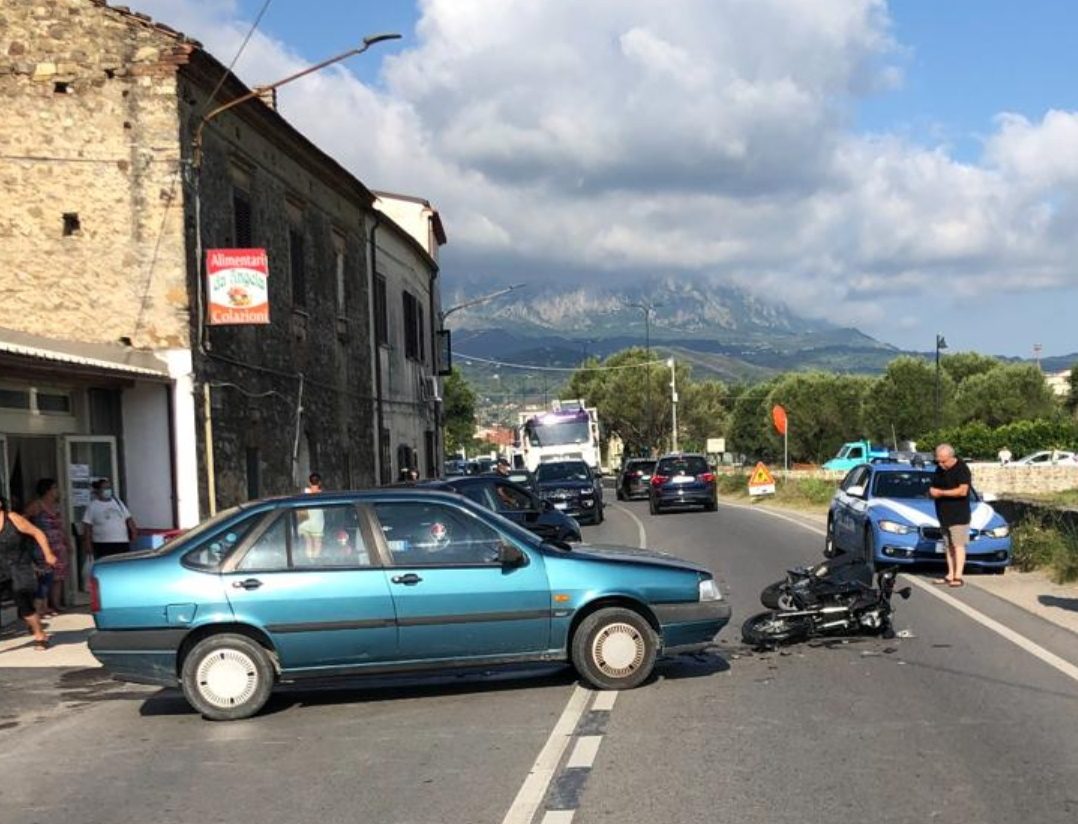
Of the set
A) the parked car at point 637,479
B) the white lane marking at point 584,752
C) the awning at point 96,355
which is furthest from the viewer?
the parked car at point 637,479

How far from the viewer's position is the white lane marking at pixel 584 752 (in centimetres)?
648

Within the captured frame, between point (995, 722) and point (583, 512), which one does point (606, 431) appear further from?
point (995, 722)

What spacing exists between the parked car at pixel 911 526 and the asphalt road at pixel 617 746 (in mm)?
4547

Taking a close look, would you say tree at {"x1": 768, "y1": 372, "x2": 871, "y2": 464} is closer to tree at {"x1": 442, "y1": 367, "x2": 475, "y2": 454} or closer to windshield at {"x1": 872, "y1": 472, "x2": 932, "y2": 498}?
tree at {"x1": 442, "y1": 367, "x2": 475, "y2": 454}

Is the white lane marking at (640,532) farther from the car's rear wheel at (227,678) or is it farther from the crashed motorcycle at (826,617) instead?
the car's rear wheel at (227,678)

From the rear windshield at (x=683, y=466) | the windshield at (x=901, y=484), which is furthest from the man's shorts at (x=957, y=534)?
the rear windshield at (x=683, y=466)

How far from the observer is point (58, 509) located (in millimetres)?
15047

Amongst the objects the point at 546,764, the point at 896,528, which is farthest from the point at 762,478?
the point at 546,764

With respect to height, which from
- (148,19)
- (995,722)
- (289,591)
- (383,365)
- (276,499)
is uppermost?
(148,19)

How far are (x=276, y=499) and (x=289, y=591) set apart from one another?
2.52ft

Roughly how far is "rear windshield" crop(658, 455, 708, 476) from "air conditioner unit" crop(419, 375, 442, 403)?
8908 millimetres

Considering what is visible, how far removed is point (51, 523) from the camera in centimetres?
1395

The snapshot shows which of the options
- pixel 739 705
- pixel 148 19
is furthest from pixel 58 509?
pixel 739 705

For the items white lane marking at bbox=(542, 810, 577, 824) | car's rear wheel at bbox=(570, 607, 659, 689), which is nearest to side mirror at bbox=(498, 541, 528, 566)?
car's rear wheel at bbox=(570, 607, 659, 689)
